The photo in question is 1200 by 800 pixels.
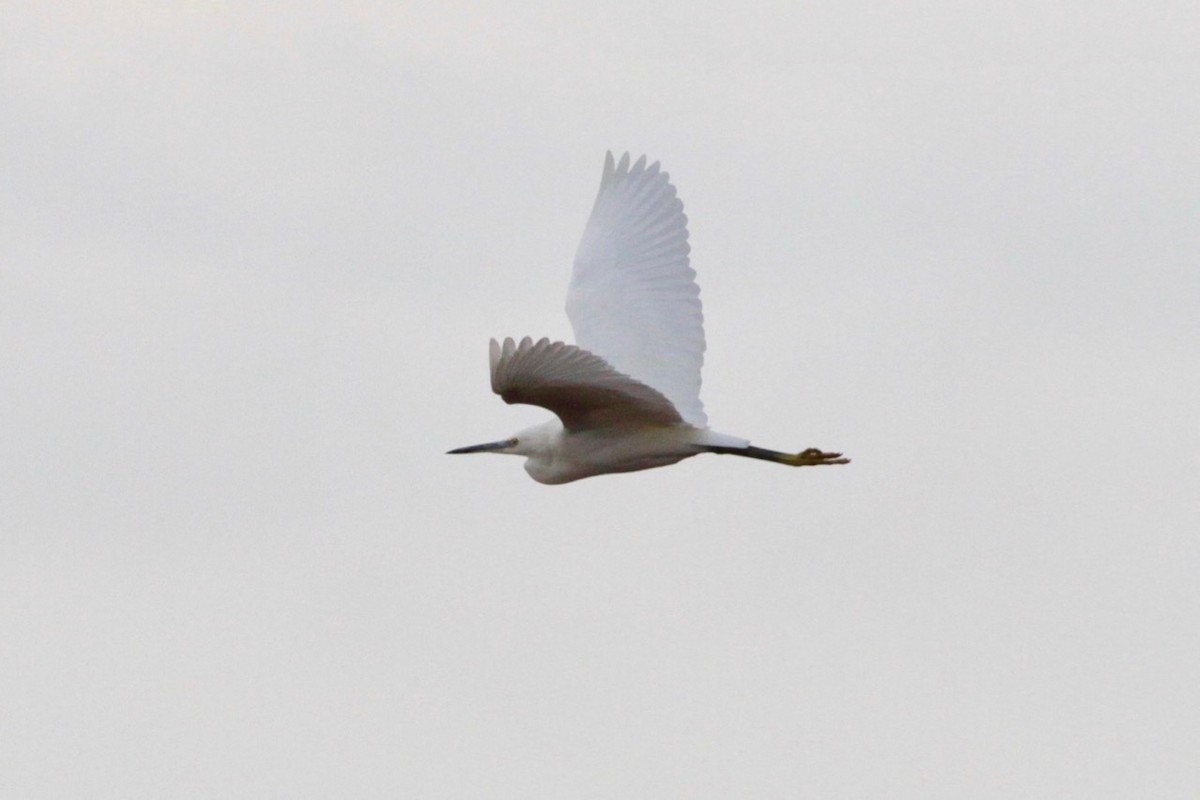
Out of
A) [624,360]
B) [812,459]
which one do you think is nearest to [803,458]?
[812,459]

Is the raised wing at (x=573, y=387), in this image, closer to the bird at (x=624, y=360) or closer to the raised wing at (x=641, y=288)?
the bird at (x=624, y=360)

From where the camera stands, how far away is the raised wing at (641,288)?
19.9 metres

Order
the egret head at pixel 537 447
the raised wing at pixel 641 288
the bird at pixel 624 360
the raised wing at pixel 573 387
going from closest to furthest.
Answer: the raised wing at pixel 573 387 < the bird at pixel 624 360 < the egret head at pixel 537 447 < the raised wing at pixel 641 288

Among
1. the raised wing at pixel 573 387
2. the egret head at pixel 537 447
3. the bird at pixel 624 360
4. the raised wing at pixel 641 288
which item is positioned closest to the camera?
the raised wing at pixel 573 387

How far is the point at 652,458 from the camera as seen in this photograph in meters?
18.3

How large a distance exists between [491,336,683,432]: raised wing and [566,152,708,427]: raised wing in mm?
1136

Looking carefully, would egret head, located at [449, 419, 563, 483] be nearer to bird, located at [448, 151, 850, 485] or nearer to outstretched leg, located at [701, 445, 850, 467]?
bird, located at [448, 151, 850, 485]

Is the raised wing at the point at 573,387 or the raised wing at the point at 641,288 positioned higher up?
the raised wing at the point at 641,288

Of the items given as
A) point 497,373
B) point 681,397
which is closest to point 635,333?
point 681,397

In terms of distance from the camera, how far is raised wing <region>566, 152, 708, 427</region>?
19.9 metres

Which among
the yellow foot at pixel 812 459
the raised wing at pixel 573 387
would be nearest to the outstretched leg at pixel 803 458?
the yellow foot at pixel 812 459

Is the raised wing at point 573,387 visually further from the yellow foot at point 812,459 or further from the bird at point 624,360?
the yellow foot at point 812,459

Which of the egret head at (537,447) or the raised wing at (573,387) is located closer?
the raised wing at (573,387)

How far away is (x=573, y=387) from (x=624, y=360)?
3.02 m
